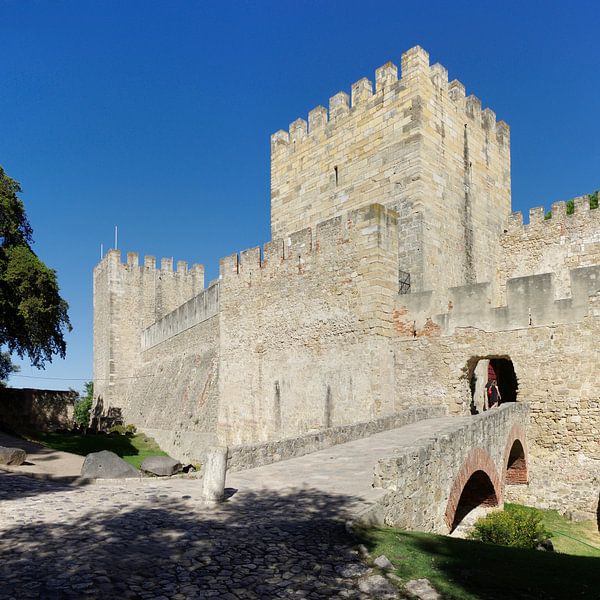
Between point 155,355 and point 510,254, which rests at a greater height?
point 510,254

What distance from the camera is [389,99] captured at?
16891mm

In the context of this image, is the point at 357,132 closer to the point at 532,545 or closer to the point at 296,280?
the point at 296,280

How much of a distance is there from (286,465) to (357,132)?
1174 cm

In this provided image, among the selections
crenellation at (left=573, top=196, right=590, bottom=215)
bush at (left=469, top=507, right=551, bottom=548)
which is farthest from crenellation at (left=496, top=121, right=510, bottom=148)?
bush at (left=469, top=507, right=551, bottom=548)

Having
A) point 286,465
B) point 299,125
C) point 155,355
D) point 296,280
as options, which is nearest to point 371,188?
point 296,280

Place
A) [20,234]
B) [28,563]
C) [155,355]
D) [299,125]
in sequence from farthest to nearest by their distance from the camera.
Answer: [155,355] → [299,125] → [20,234] → [28,563]

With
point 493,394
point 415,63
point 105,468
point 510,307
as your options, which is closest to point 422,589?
point 105,468

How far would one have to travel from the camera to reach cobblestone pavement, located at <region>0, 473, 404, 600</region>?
4637 millimetres

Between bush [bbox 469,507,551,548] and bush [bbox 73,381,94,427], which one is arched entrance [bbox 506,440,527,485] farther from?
bush [bbox 73,381,94,427]

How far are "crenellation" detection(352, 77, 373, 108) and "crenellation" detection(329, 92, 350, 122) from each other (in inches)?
17.1

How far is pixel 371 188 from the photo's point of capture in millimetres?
17297

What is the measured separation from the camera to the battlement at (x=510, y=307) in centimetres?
1253

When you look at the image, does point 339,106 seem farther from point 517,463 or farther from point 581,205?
point 517,463

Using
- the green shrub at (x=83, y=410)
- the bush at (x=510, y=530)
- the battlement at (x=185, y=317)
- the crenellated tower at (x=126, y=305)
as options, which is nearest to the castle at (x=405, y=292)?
the battlement at (x=185, y=317)
